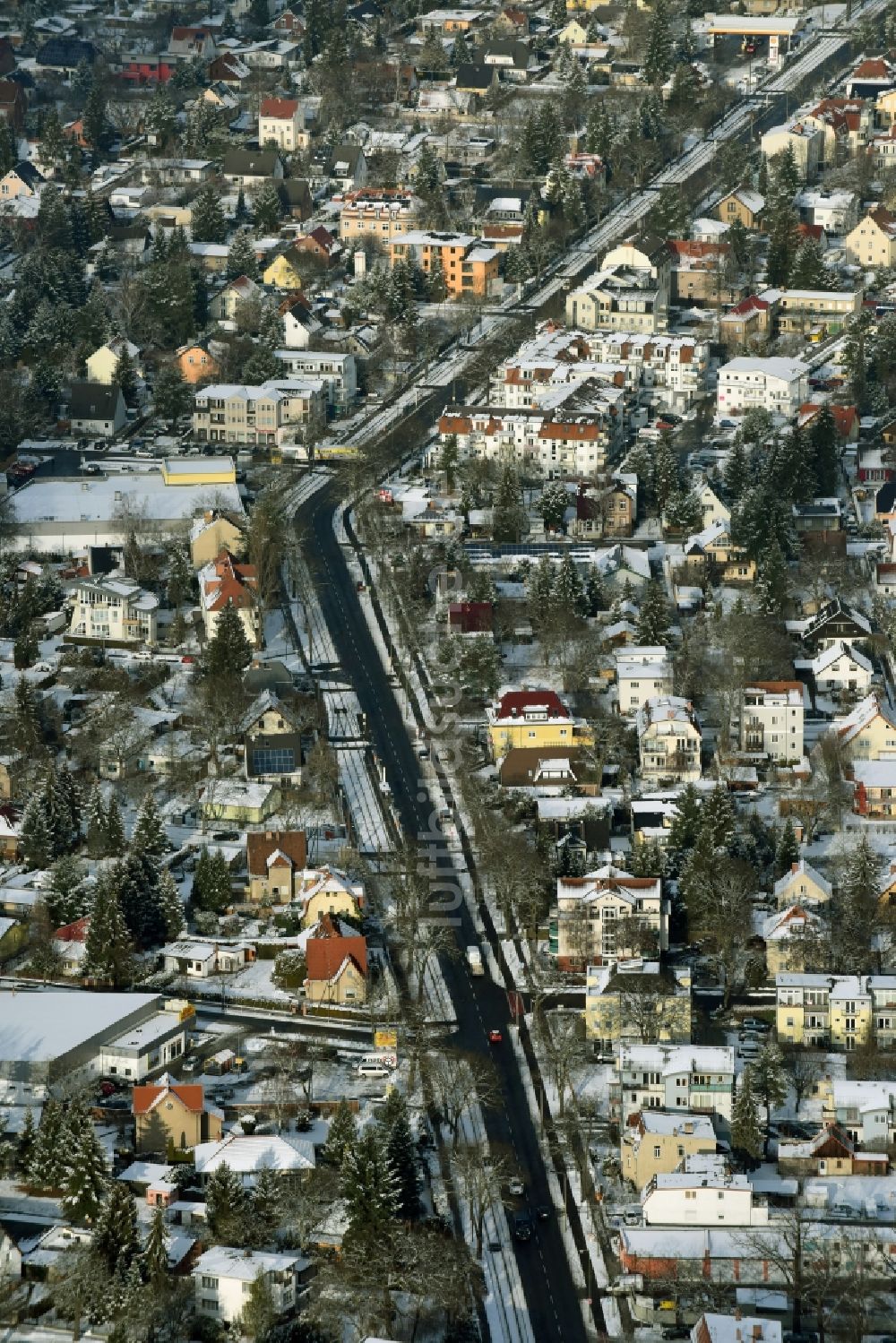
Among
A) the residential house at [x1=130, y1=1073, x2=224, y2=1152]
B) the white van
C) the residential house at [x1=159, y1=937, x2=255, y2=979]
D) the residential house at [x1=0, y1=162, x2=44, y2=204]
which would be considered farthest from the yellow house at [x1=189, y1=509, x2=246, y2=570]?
the residential house at [x1=0, y1=162, x2=44, y2=204]

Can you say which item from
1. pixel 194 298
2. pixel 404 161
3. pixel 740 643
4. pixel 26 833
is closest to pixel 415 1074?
pixel 26 833

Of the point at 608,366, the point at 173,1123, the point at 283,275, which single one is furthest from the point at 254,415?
the point at 173,1123

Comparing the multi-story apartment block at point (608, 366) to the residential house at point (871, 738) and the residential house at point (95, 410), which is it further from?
→ the residential house at point (871, 738)

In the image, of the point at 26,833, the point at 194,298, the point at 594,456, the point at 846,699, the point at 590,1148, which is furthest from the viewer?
the point at 194,298

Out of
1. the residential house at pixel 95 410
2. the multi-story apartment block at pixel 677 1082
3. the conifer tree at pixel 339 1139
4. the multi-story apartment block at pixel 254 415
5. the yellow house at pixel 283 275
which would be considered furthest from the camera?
the yellow house at pixel 283 275

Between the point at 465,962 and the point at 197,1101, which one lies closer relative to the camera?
the point at 197,1101

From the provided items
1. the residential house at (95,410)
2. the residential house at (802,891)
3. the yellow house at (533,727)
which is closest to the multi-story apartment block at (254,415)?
the residential house at (95,410)

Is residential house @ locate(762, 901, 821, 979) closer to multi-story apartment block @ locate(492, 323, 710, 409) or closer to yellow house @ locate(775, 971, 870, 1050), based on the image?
yellow house @ locate(775, 971, 870, 1050)

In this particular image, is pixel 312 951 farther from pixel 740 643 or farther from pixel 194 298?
pixel 194 298
